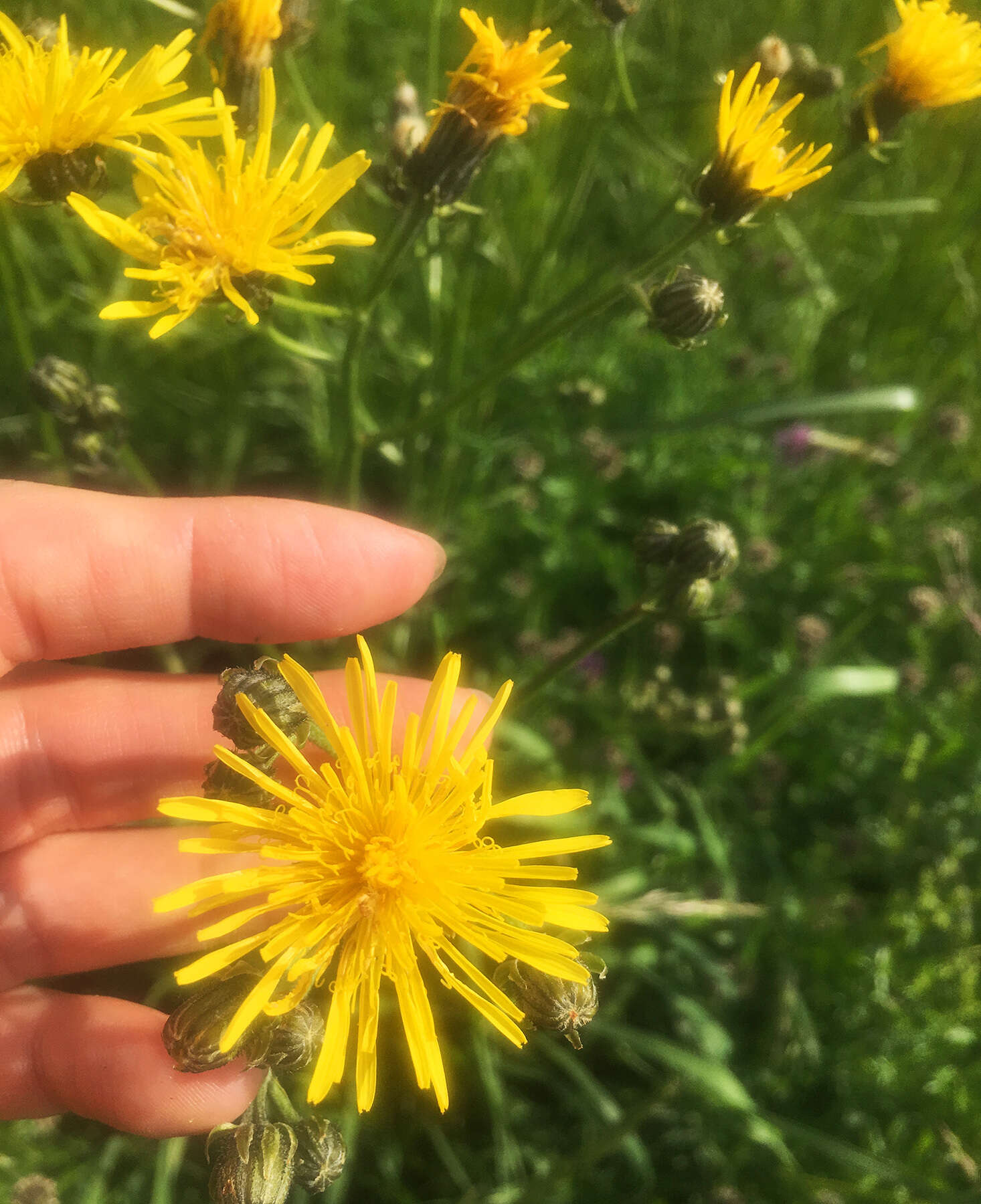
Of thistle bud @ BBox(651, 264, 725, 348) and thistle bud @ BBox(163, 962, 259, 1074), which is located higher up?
thistle bud @ BBox(651, 264, 725, 348)

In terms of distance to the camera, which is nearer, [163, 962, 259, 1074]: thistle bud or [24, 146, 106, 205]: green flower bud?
[163, 962, 259, 1074]: thistle bud

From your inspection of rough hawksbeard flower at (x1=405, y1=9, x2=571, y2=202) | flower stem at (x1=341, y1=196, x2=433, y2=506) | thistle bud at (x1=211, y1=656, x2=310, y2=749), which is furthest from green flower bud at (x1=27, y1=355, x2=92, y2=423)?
rough hawksbeard flower at (x1=405, y1=9, x2=571, y2=202)

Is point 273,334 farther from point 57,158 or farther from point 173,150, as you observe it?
point 57,158

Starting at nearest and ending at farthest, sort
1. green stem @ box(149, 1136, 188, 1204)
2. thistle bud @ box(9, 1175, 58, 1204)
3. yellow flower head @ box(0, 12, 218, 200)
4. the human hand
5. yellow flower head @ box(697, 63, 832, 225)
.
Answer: yellow flower head @ box(697, 63, 832, 225), yellow flower head @ box(0, 12, 218, 200), the human hand, green stem @ box(149, 1136, 188, 1204), thistle bud @ box(9, 1175, 58, 1204)

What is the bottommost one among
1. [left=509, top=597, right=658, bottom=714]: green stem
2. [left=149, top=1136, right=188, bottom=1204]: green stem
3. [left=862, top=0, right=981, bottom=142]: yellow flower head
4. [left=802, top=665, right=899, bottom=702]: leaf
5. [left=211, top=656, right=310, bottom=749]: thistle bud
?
[left=149, top=1136, right=188, bottom=1204]: green stem

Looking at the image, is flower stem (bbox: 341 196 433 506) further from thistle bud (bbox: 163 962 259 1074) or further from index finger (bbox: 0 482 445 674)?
thistle bud (bbox: 163 962 259 1074)

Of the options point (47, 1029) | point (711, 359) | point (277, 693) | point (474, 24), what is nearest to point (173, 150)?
point (474, 24)

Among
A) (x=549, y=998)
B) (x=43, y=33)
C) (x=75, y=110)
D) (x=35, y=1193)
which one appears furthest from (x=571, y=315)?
(x=35, y=1193)
